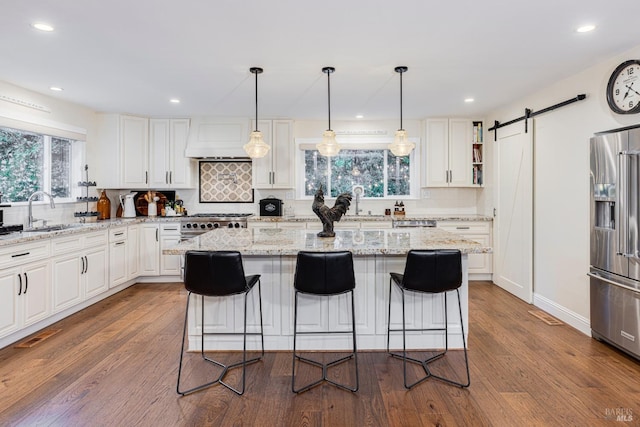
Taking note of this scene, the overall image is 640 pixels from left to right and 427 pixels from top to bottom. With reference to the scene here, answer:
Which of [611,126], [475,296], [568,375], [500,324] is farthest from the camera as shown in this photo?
[475,296]

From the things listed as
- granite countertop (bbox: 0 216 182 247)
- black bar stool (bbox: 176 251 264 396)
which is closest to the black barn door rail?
black bar stool (bbox: 176 251 264 396)

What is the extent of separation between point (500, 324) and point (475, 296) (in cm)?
96

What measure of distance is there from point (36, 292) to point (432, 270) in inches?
135

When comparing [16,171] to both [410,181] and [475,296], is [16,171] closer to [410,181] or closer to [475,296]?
[410,181]

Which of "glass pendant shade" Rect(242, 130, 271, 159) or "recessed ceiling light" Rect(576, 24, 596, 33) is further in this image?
"glass pendant shade" Rect(242, 130, 271, 159)

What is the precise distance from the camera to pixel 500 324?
3.52 metres

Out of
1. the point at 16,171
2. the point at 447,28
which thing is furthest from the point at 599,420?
the point at 16,171

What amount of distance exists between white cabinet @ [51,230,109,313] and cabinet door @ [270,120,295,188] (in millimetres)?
2401

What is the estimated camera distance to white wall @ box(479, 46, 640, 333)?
320 cm

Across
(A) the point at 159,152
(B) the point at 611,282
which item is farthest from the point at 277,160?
(B) the point at 611,282

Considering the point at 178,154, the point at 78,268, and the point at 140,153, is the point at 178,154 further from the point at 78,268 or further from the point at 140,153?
the point at 78,268

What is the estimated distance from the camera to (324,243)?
2766 mm

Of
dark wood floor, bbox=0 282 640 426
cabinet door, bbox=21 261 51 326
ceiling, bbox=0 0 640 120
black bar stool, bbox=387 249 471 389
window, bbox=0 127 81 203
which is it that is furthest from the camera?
window, bbox=0 127 81 203

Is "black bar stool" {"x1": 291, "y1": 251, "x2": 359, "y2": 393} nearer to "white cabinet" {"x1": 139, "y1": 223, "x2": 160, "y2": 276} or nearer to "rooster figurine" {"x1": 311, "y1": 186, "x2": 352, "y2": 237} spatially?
"rooster figurine" {"x1": 311, "y1": 186, "x2": 352, "y2": 237}
